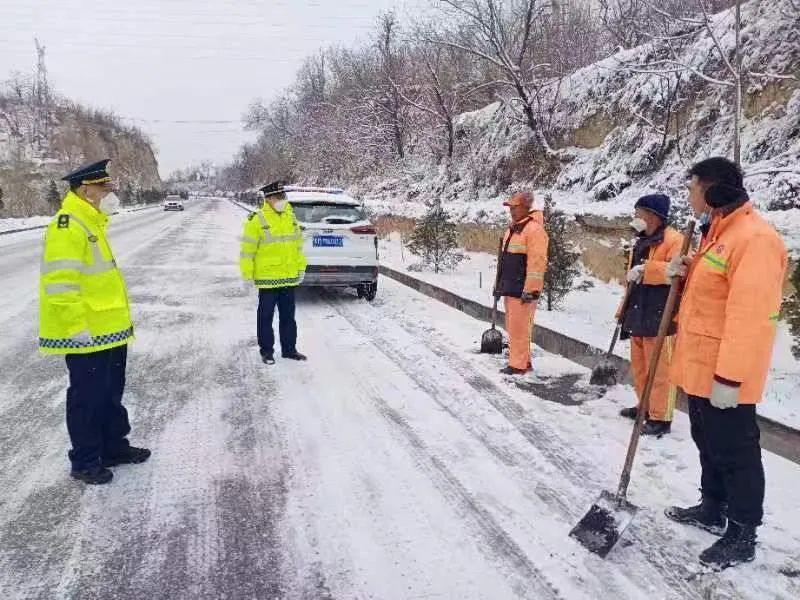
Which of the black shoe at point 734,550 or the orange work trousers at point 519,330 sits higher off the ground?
the orange work trousers at point 519,330

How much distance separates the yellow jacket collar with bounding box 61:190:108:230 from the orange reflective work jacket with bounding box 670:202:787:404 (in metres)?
3.27

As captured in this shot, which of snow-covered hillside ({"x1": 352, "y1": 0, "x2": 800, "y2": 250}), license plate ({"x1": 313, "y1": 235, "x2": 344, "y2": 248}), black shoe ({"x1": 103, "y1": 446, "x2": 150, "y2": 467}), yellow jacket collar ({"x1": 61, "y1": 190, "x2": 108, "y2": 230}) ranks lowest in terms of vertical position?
black shoe ({"x1": 103, "y1": 446, "x2": 150, "y2": 467})

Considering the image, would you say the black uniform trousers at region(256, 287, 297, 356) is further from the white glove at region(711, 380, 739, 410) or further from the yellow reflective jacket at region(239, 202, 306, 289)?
the white glove at region(711, 380, 739, 410)

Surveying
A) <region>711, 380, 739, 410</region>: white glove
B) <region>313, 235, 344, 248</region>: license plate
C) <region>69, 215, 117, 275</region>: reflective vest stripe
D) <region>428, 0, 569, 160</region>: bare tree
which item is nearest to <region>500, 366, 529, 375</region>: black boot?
<region>711, 380, 739, 410</region>: white glove

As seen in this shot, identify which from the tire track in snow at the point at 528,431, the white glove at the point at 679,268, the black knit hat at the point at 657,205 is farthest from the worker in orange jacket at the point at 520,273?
the white glove at the point at 679,268

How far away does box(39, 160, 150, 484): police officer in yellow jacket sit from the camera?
10.7ft

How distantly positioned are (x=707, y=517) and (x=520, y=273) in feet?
9.57

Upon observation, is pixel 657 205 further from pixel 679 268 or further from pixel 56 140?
pixel 56 140

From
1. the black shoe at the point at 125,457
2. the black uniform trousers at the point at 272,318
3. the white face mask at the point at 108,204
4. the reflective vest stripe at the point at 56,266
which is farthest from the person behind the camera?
the black uniform trousers at the point at 272,318

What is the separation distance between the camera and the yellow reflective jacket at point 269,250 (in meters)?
5.80

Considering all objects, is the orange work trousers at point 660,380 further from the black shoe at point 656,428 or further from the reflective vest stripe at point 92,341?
the reflective vest stripe at point 92,341

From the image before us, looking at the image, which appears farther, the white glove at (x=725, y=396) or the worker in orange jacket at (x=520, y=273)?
the worker in orange jacket at (x=520, y=273)

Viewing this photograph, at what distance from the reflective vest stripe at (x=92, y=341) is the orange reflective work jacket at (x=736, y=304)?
3112 mm

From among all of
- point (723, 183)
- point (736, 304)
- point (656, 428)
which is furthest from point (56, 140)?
point (736, 304)
